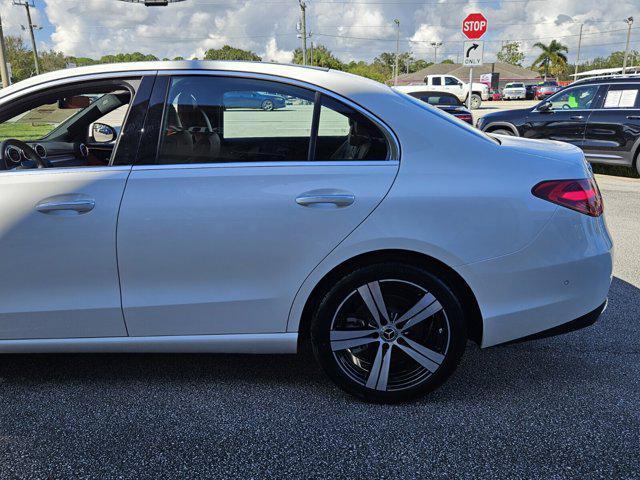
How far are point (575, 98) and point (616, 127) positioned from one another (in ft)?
3.10

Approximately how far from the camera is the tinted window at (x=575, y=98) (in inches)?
384

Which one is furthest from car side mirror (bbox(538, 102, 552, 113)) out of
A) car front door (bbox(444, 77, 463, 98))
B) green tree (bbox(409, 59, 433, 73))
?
green tree (bbox(409, 59, 433, 73))

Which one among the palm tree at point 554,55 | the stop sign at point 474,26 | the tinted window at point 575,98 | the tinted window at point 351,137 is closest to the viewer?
the tinted window at point 351,137

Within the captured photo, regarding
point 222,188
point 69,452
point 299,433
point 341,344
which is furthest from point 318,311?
point 69,452

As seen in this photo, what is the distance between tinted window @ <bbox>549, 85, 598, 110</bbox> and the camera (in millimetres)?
9742

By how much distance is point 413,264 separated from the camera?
2.56 meters

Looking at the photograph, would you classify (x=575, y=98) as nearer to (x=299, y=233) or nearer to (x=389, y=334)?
(x=389, y=334)

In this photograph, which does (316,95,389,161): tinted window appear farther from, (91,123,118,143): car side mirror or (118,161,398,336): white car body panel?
(91,123,118,143): car side mirror

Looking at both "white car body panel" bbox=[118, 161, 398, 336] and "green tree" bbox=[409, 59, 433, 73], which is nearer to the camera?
"white car body panel" bbox=[118, 161, 398, 336]

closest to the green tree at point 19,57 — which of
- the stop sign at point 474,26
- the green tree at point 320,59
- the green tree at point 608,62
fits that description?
the green tree at point 320,59

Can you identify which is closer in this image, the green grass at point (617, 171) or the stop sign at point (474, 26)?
the green grass at point (617, 171)

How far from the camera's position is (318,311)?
8.49ft

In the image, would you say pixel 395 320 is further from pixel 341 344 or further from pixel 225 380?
pixel 225 380

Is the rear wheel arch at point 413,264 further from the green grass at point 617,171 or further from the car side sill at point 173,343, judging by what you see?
the green grass at point 617,171
